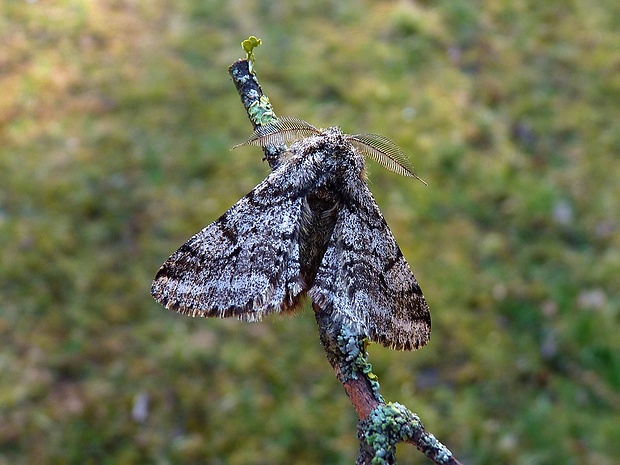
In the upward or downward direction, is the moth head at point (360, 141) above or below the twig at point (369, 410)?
above

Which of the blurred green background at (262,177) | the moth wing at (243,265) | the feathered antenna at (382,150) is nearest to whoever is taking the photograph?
the moth wing at (243,265)

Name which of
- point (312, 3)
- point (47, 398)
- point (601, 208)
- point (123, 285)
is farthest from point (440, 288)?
point (312, 3)

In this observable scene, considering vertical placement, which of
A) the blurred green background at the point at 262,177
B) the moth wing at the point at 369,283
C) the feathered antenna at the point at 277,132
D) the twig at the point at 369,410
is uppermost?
the blurred green background at the point at 262,177

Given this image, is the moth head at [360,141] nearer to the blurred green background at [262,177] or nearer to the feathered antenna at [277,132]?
the feathered antenna at [277,132]

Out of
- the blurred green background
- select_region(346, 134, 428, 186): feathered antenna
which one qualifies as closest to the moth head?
select_region(346, 134, 428, 186): feathered antenna

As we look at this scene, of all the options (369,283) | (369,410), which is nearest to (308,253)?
(369,283)

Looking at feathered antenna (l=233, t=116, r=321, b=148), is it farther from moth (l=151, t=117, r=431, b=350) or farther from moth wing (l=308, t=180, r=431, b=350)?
moth wing (l=308, t=180, r=431, b=350)

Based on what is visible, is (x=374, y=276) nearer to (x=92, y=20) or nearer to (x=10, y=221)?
(x=10, y=221)

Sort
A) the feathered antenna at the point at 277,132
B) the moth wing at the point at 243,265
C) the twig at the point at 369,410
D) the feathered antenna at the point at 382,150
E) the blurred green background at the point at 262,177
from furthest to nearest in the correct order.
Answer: the blurred green background at the point at 262,177
the feathered antenna at the point at 382,150
the feathered antenna at the point at 277,132
the moth wing at the point at 243,265
the twig at the point at 369,410

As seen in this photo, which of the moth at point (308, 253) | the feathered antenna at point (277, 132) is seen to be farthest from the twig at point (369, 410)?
the feathered antenna at point (277, 132)
